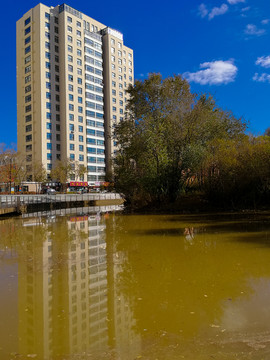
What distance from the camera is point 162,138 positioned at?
26453mm

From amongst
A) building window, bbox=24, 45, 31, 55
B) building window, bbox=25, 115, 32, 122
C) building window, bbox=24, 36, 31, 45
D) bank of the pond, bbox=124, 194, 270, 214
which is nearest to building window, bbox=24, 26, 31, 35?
building window, bbox=24, 36, 31, 45

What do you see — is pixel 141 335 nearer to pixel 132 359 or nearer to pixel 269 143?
pixel 132 359

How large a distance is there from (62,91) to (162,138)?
234ft

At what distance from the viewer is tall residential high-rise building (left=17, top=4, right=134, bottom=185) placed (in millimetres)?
85688

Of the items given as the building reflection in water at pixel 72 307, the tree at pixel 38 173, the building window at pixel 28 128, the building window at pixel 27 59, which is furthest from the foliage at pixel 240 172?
the building window at pixel 27 59

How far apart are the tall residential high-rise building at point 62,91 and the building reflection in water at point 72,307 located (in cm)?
7340

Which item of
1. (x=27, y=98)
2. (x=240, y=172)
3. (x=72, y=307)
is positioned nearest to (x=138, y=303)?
(x=72, y=307)

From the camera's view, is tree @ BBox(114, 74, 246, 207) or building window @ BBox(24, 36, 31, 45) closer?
tree @ BBox(114, 74, 246, 207)

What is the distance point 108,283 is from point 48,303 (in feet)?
5.08

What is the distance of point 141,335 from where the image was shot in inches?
166

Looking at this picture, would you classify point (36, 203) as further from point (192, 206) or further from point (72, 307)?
point (72, 307)

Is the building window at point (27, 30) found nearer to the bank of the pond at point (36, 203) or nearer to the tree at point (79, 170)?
the tree at point (79, 170)

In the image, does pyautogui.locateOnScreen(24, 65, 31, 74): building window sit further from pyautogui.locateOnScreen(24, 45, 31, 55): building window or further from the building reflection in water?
the building reflection in water

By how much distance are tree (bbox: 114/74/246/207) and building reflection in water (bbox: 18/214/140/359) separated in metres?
17.0
